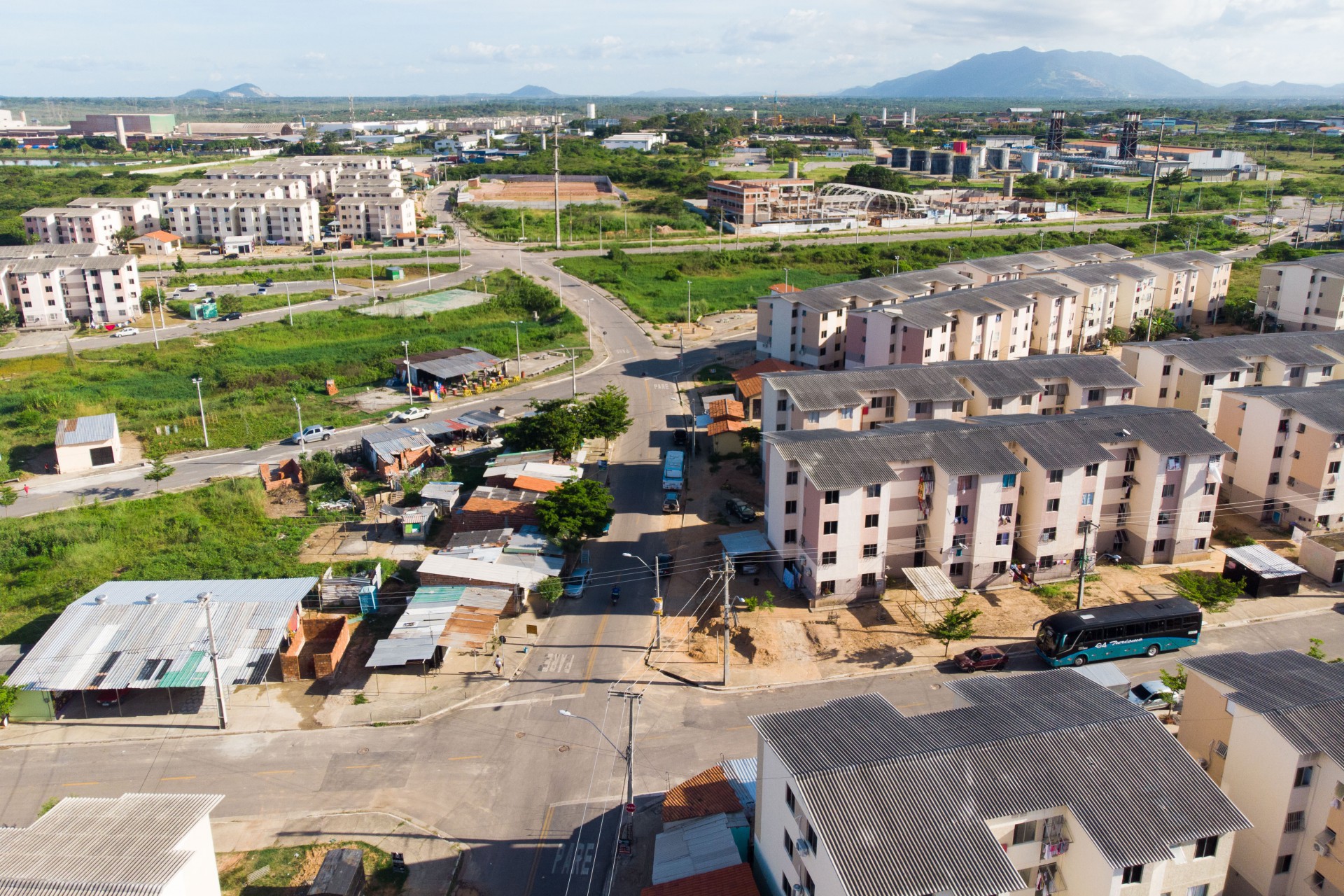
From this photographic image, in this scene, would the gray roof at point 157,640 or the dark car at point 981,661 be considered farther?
the dark car at point 981,661

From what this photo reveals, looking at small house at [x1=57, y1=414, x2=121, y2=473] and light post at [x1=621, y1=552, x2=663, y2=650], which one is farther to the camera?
small house at [x1=57, y1=414, x2=121, y2=473]

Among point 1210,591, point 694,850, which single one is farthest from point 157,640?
point 1210,591

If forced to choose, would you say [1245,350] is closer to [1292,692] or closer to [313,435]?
[1292,692]

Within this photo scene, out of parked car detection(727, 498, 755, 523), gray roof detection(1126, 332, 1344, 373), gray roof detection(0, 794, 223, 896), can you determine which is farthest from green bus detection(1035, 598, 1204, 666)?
gray roof detection(0, 794, 223, 896)

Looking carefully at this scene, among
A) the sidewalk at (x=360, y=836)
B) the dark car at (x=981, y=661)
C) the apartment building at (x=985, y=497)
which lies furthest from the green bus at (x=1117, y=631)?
the sidewalk at (x=360, y=836)

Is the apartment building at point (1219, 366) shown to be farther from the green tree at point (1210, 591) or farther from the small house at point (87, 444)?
the small house at point (87, 444)

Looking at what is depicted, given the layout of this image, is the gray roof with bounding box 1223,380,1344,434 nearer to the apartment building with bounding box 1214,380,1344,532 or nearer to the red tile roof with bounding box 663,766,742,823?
the apartment building with bounding box 1214,380,1344,532
